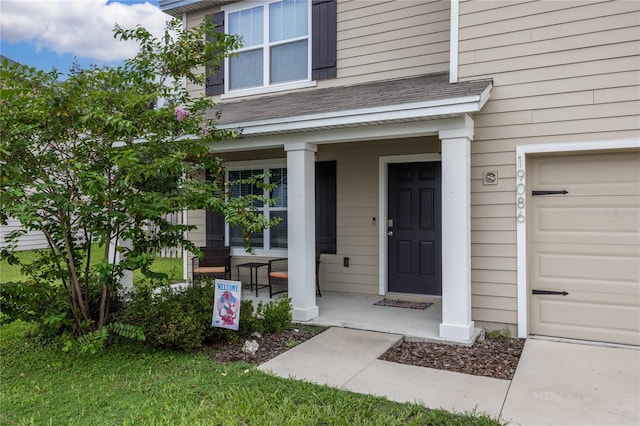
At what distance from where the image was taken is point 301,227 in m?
5.19

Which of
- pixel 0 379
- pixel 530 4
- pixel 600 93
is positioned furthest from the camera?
pixel 530 4

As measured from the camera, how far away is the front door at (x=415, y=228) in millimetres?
6074

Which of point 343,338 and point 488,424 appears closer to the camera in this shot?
point 488,424

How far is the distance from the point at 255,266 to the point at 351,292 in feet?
4.88

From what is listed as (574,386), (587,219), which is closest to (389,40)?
(587,219)

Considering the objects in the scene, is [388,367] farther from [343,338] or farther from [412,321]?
[412,321]

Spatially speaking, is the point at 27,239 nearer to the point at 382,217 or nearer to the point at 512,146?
the point at 382,217

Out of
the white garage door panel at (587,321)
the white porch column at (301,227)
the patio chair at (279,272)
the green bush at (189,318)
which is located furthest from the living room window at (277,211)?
the white garage door panel at (587,321)

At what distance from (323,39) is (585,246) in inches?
172

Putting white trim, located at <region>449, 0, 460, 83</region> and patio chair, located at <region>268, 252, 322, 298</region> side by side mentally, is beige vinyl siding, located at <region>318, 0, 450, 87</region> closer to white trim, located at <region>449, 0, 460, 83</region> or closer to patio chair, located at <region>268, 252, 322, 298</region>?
white trim, located at <region>449, 0, 460, 83</region>

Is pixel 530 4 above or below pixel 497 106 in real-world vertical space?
above

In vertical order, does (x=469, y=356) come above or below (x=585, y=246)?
below

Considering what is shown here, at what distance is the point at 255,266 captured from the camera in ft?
22.0

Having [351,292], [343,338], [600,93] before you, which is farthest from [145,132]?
[600,93]
